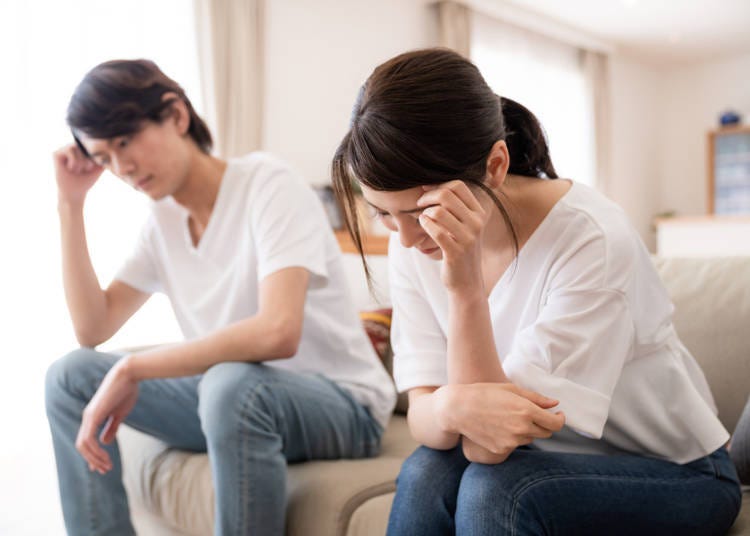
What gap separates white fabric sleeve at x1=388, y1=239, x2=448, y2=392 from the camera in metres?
1.08

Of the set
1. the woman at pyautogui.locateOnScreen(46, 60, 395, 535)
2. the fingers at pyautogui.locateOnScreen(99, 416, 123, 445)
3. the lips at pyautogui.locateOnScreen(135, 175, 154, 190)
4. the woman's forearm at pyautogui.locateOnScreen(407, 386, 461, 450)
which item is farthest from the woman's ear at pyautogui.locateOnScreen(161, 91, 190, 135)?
the woman's forearm at pyautogui.locateOnScreen(407, 386, 461, 450)

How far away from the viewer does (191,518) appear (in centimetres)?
140

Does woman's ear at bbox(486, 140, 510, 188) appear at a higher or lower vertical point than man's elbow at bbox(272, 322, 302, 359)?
higher

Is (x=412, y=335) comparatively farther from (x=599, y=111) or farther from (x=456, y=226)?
(x=599, y=111)

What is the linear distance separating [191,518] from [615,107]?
23.2ft

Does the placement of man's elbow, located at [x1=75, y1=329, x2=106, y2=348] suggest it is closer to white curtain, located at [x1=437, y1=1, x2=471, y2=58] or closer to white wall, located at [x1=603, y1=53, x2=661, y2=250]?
white curtain, located at [x1=437, y1=1, x2=471, y2=58]

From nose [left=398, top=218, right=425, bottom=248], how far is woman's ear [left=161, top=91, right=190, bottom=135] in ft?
2.64

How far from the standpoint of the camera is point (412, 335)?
111 centimetres

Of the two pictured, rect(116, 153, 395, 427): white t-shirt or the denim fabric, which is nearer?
the denim fabric

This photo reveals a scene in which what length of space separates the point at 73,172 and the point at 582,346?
1.26 meters

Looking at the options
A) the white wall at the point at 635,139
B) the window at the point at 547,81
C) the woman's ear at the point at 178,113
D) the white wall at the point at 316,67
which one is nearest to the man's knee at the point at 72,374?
the woman's ear at the point at 178,113

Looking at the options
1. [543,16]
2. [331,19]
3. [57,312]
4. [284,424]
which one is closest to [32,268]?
[57,312]

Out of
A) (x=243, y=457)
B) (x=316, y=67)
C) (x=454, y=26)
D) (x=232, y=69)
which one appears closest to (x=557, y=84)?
(x=454, y=26)

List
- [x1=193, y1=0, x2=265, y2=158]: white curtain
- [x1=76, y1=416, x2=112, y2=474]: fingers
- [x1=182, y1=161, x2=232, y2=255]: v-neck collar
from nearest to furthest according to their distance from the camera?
[x1=76, y1=416, x2=112, y2=474]: fingers < [x1=182, y1=161, x2=232, y2=255]: v-neck collar < [x1=193, y1=0, x2=265, y2=158]: white curtain
